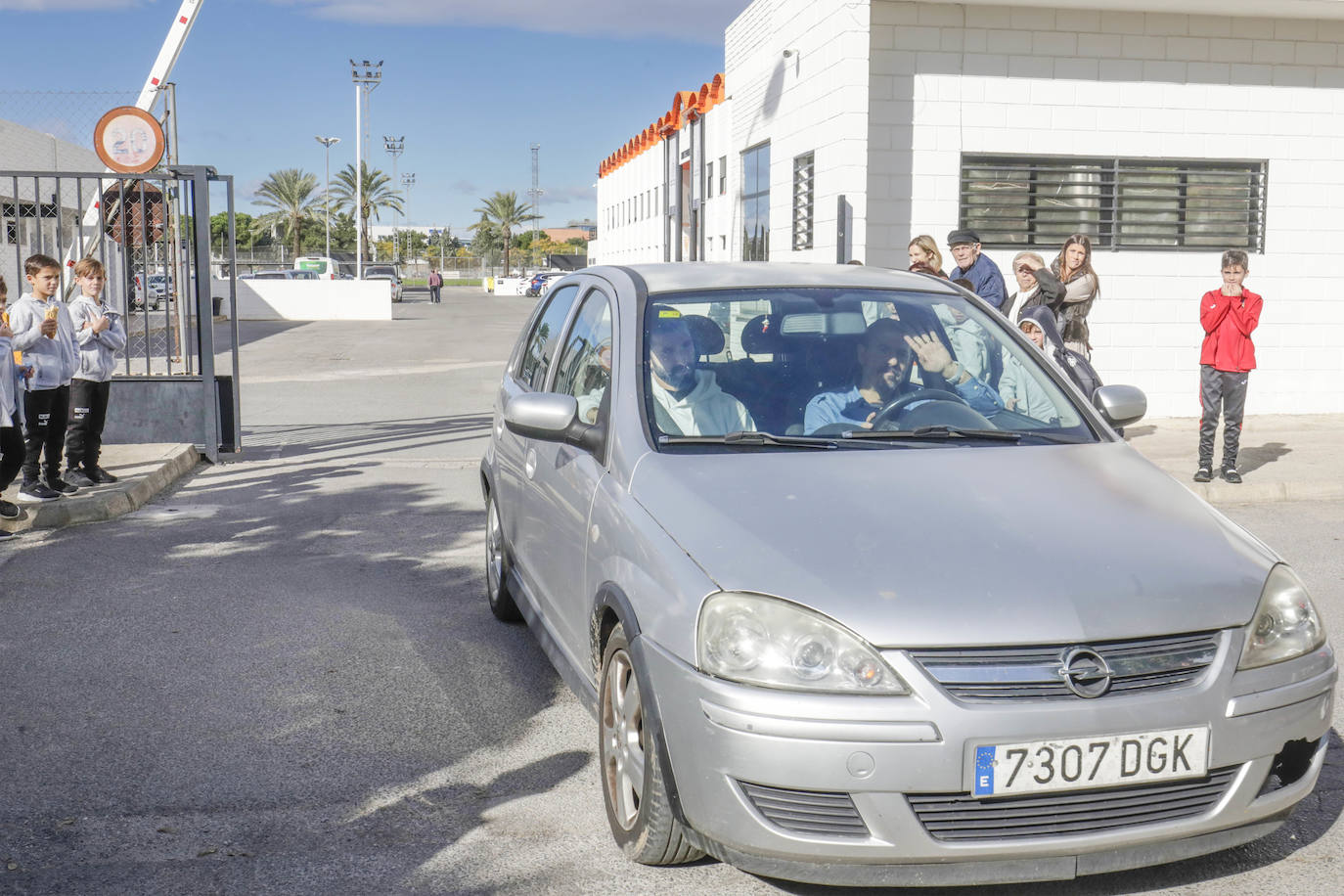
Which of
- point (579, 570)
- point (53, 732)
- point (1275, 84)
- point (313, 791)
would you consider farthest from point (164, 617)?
point (1275, 84)

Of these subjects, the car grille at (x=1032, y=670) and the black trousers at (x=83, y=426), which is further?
the black trousers at (x=83, y=426)

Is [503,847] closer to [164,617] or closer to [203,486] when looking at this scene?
[164,617]

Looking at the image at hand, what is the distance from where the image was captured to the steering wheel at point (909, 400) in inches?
160

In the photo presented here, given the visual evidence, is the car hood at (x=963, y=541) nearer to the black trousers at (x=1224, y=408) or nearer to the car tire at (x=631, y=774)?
the car tire at (x=631, y=774)

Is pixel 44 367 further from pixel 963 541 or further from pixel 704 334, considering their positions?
pixel 963 541

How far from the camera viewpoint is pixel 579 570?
3.94 meters

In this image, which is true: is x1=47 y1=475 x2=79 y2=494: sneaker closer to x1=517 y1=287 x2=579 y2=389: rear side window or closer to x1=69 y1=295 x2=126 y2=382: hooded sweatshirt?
x1=69 y1=295 x2=126 y2=382: hooded sweatshirt

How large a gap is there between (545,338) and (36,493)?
452 centimetres

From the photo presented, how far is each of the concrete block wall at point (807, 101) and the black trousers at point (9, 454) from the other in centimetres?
637


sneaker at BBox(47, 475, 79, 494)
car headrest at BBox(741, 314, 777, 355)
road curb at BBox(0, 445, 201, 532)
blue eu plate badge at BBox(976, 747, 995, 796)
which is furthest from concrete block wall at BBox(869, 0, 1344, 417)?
blue eu plate badge at BBox(976, 747, 995, 796)

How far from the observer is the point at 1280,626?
3119 mm

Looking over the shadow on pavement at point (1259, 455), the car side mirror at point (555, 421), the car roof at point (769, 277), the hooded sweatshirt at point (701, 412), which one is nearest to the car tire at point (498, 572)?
the car roof at point (769, 277)

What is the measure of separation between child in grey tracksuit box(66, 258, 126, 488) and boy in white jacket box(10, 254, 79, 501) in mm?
399

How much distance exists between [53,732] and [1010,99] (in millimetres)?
11274
